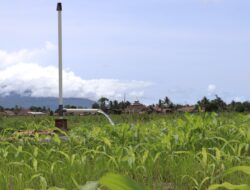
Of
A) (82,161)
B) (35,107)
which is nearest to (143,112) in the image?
(35,107)

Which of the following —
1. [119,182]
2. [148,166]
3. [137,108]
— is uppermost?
[137,108]

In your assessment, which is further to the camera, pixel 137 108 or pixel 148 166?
pixel 137 108

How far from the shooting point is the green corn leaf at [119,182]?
148 centimetres

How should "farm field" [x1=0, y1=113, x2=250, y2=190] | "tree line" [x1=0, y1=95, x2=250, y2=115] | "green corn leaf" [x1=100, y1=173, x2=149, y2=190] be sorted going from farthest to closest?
"tree line" [x1=0, y1=95, x2=250, y2=115] < "farm field" [x1=0, y1=113, x2=250, y2=190] < "green corn leaf" [x1=100, y1=173, x2=149, y2=190]

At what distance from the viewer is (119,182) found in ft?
4.96

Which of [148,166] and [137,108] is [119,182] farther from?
[137,108]

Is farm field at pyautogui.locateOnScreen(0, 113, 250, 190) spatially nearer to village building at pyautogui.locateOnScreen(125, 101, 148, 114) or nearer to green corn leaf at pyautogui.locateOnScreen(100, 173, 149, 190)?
green corn leaf at pyautogui.locateOnScreen(100, 173, 149, 190)

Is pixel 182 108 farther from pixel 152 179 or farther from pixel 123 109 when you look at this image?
pixel 152 179

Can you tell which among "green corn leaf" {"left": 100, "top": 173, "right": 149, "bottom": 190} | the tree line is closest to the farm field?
"green corn leaf" {"left": 100, "top": 173, "right": 149, "bottom": 190}

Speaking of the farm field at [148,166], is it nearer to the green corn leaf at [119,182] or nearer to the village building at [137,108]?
the green corn leaf at [119,182]

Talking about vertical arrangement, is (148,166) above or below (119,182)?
below

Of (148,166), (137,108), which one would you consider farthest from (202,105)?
(148,166)

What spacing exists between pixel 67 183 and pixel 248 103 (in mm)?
14839

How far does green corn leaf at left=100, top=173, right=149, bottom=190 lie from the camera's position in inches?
58.3
